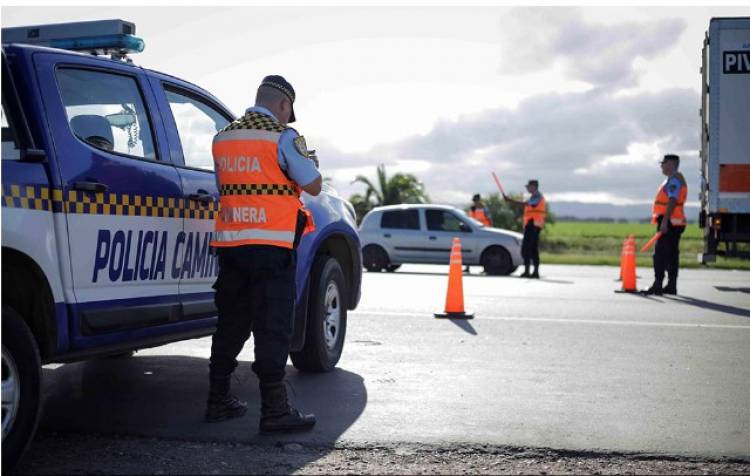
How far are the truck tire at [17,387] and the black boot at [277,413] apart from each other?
1286 mm

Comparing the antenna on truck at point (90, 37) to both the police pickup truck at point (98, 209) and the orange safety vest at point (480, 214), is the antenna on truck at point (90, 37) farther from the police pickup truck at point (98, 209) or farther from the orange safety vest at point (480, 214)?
the orange safety vest at point (480, 214)

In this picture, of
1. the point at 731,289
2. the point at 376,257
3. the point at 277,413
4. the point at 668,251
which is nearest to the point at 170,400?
the point at 277,413

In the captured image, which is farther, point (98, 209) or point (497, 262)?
point (497, 262)

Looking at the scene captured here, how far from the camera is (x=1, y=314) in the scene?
4160 mm

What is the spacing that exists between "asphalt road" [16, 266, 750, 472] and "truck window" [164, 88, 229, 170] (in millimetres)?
1501

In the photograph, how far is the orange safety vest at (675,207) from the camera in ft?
46.1

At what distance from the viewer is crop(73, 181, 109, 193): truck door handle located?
15.6 ft

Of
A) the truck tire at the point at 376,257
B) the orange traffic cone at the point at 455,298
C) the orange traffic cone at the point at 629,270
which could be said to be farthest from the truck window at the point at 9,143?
the truck tire at the point at 376,257

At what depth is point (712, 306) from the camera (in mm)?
12820

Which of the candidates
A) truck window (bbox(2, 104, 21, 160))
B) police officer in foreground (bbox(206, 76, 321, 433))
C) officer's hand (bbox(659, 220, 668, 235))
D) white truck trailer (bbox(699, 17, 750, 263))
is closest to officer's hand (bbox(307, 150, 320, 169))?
police officer in foreground (bbox(206, 76, 321, 433))

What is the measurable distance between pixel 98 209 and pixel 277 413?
1.39 m

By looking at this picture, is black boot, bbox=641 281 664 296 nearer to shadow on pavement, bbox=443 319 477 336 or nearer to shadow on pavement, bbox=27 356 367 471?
shadow on pavement, bbox=443 319 477 336

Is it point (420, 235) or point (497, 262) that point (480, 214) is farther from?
point (497, 262)

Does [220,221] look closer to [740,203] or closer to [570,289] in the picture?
[570,289]
